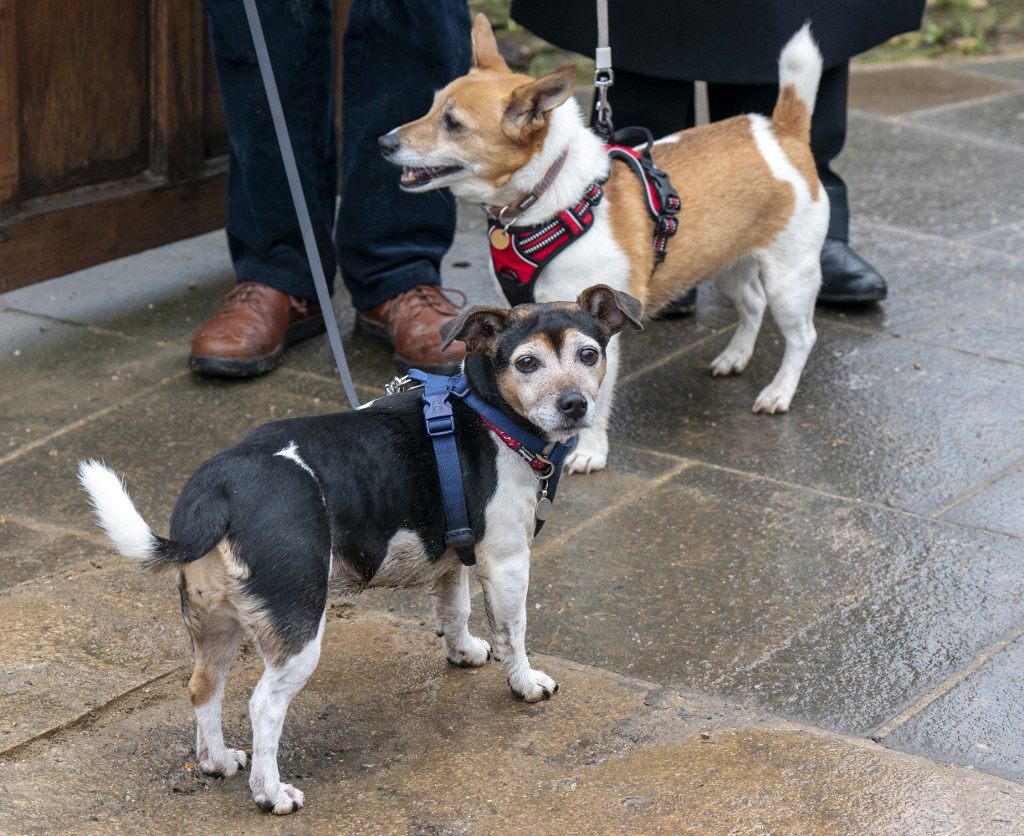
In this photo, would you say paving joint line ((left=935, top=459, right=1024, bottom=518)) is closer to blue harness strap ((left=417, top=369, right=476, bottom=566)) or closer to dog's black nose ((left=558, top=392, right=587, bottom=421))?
dog's black nose ((left=558, top=392, right=587, bottom=421))

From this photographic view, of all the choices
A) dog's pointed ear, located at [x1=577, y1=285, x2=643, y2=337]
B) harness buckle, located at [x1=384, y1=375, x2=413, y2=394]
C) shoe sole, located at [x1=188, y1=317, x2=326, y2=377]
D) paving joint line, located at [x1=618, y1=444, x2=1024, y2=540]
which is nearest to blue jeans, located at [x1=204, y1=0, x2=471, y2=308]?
shoe sole, located at [x1=188, y1=317, x2=326, y2=377]

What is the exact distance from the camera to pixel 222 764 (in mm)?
2820

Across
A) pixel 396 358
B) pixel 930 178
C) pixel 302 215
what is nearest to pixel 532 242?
pixel 302 215

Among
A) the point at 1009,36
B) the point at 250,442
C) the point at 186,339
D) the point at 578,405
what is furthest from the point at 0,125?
the point at 1009,36

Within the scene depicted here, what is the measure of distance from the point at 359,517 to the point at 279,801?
23.2 inches

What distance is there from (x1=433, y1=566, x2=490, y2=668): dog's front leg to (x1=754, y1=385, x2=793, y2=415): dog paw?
5.97 feet

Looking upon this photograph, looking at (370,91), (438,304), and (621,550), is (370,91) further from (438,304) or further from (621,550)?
(621,550)

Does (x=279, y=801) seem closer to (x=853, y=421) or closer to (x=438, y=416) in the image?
(x=438, y=416)

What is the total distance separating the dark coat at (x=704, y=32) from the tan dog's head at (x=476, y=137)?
0.83m

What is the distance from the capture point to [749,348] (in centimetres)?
507

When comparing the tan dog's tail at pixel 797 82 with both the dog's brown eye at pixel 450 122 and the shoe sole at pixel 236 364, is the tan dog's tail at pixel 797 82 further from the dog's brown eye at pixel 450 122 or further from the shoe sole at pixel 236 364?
the shoe sole at pixel 236 364

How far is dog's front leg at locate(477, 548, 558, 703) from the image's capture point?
3023 millimetres

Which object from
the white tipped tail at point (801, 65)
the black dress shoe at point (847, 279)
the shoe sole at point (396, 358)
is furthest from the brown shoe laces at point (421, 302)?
the black dress shoe at point (847, 279)

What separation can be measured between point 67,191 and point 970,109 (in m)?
5.41
